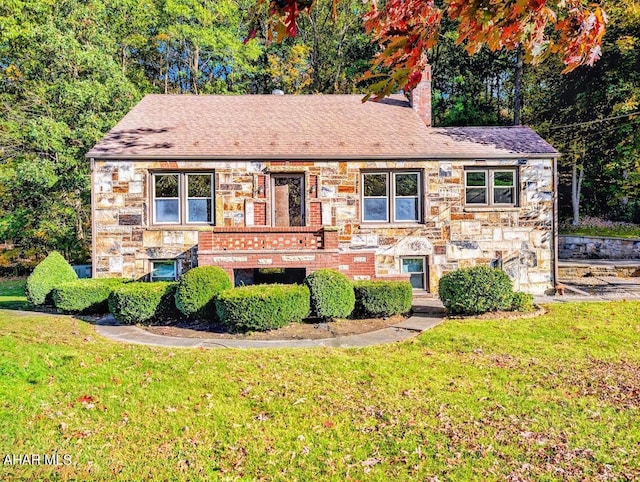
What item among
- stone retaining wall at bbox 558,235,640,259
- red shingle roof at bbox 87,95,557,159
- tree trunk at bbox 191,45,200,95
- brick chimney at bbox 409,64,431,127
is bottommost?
stone retaining wall at bbox 558,235,640,259

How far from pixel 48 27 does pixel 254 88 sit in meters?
13.9

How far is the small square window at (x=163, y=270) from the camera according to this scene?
39.0 ft

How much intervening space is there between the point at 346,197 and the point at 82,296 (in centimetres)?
724

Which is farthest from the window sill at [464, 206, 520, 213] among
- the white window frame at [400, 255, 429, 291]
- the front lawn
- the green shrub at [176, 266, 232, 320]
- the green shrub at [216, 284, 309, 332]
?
the green shrub at [176, 266, 232, 320]

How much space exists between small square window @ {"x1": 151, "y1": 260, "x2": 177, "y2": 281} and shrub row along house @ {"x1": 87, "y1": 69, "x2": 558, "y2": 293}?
3 cm

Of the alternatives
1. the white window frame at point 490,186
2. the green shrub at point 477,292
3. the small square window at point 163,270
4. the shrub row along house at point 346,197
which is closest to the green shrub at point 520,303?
the green shrub at point 477,292

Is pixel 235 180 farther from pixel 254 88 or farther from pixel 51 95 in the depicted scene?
pixel 254 88

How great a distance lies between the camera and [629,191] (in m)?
21.2

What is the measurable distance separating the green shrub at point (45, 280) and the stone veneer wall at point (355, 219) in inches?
63.9

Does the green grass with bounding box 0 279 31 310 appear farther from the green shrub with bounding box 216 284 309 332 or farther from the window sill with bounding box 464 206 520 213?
the window sill with bounding box 464 206 520 213

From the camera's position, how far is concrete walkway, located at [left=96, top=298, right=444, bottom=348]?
23.1ft

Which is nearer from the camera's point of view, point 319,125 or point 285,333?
point 285,333

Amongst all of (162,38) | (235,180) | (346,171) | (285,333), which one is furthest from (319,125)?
(162,38)

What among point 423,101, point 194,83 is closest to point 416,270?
point 423,101
